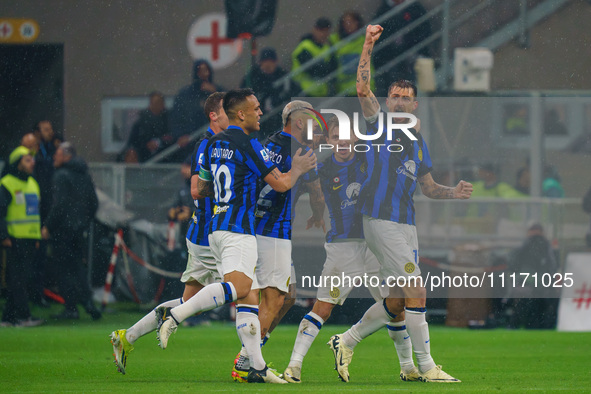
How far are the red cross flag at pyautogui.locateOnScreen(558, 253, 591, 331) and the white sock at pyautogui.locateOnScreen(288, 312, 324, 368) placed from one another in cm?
574

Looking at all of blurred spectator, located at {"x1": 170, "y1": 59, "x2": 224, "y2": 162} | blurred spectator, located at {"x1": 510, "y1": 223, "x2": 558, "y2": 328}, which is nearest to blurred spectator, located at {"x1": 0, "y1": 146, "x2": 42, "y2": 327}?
blurred spectator, located at {"x1": 170, "y1": 59, "x2": 224, "y2": 162}

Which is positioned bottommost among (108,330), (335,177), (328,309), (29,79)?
(108,330)

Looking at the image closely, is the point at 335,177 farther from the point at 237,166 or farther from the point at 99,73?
the point at 99,73

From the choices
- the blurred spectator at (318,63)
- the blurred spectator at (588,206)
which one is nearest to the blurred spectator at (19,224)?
the blurred spectator at (318,63)

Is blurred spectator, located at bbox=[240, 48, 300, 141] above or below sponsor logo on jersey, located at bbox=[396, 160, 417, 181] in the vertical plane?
above

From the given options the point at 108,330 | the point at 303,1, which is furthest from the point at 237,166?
the point at 303,1

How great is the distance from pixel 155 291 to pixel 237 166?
21.3ft

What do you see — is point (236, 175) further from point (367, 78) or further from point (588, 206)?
point (588, 206)

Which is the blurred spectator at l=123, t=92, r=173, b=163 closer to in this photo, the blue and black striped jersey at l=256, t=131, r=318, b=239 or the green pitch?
the green pitch

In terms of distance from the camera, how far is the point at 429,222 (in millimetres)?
13234

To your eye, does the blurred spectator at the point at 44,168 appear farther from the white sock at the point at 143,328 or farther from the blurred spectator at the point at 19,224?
the white sock at the point at 143,328

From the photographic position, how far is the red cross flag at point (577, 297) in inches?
505

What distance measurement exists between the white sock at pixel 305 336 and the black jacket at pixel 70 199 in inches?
223

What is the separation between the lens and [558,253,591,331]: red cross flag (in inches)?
505
